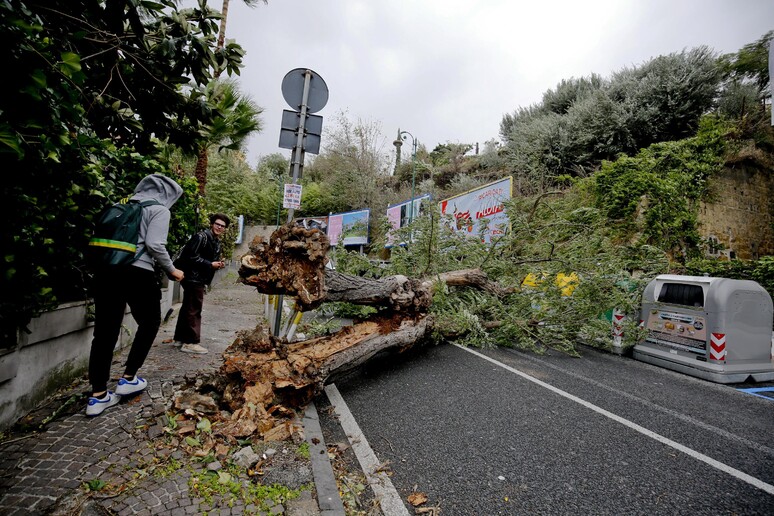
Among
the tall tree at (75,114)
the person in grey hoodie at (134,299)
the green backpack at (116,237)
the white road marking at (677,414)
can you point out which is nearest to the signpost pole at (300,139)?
the tall tree at (75,114)

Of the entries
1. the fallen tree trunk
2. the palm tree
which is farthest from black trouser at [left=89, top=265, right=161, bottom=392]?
the palm tree

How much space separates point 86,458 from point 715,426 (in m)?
5.24

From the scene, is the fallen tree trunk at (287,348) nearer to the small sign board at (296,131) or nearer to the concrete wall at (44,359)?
the concrete wall at (44,359)

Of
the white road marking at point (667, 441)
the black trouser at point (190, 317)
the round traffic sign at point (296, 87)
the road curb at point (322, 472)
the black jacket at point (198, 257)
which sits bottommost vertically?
the road curb at point (322, 472)

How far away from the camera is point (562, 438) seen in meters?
2.96

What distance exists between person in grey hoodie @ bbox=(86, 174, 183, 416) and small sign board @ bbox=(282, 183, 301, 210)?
6.62ft

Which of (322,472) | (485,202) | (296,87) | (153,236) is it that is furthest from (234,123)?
(322,472)

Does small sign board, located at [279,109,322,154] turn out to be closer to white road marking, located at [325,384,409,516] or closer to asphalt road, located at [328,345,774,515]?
asphalt road, located at [328,345,774,515]

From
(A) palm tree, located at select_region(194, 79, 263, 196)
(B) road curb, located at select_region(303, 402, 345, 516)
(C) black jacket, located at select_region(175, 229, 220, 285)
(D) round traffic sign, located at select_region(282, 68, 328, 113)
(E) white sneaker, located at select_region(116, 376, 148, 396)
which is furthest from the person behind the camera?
(A) palm tree, located at select_region(194, 79, 263, 196)

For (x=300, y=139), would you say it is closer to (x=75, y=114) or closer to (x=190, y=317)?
(x=190, y=317)

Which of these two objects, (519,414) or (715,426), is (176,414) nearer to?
(519,414)

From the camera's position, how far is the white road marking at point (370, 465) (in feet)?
6.96

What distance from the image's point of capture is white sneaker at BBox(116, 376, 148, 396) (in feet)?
9.63

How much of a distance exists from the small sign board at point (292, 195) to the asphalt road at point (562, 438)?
2.69m
